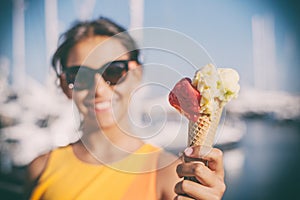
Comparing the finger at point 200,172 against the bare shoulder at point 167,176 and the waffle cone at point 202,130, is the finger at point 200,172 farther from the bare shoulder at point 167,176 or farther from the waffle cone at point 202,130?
the bare shoulder at point 167,176

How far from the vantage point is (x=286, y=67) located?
5.08 ft

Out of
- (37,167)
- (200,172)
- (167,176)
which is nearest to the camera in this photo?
(200,172)

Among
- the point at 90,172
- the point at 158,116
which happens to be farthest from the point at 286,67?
the point at 90,172

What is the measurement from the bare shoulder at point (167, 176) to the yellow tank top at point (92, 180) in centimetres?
2

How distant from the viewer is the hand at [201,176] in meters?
1.05

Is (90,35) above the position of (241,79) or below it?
above

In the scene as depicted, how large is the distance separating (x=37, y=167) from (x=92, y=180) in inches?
9.6

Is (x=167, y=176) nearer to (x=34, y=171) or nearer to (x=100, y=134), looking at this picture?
(x=100, y=134)

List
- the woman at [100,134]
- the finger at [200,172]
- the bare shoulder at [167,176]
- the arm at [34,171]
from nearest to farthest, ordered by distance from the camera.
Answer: the finger at [200,172] < the bare shoulder at [167,176] < the woman at [100,134] < the arm at [34,171]

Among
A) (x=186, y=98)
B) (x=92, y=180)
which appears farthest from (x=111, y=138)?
(x=186, y=98)

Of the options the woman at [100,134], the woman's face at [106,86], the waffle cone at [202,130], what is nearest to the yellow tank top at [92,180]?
the woman at [100,134]

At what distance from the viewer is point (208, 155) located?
1.06 meters

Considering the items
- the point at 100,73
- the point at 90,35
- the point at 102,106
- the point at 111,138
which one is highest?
the point at 90,35

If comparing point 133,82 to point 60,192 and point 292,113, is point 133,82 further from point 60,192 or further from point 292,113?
point 292,113
